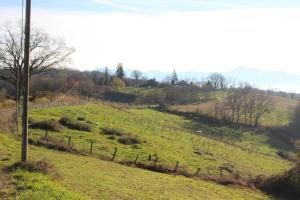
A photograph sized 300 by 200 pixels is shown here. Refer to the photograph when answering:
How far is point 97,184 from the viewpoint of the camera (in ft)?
78.5

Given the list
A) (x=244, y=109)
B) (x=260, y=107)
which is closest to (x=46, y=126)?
(x=244, y=109)

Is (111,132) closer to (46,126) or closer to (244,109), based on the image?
(46,126)

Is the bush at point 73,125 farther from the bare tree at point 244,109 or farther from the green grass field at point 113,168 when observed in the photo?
the bare tree at point 244,109

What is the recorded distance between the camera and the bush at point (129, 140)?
164 ft

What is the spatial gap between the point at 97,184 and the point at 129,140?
26911mm

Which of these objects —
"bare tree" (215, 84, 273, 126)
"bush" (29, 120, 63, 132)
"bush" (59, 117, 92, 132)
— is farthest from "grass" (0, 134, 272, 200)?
"bare tree" (215, 84, 273, 126)

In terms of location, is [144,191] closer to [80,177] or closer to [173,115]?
[80,177]

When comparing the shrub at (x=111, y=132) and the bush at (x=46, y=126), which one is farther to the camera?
the shrub at (x=111, y=132)

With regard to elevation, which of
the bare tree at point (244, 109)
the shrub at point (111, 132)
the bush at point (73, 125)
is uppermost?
the bush at point (73, 125)

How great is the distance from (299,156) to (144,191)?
22.1m

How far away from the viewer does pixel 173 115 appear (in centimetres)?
11775

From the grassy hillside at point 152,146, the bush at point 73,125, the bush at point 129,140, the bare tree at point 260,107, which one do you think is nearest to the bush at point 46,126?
the grassy hillside at point 152,146

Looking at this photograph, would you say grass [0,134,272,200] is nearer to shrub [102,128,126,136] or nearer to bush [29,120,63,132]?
bush [29,120,63,132]

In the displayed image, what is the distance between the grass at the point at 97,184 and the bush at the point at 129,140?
13.8 m
